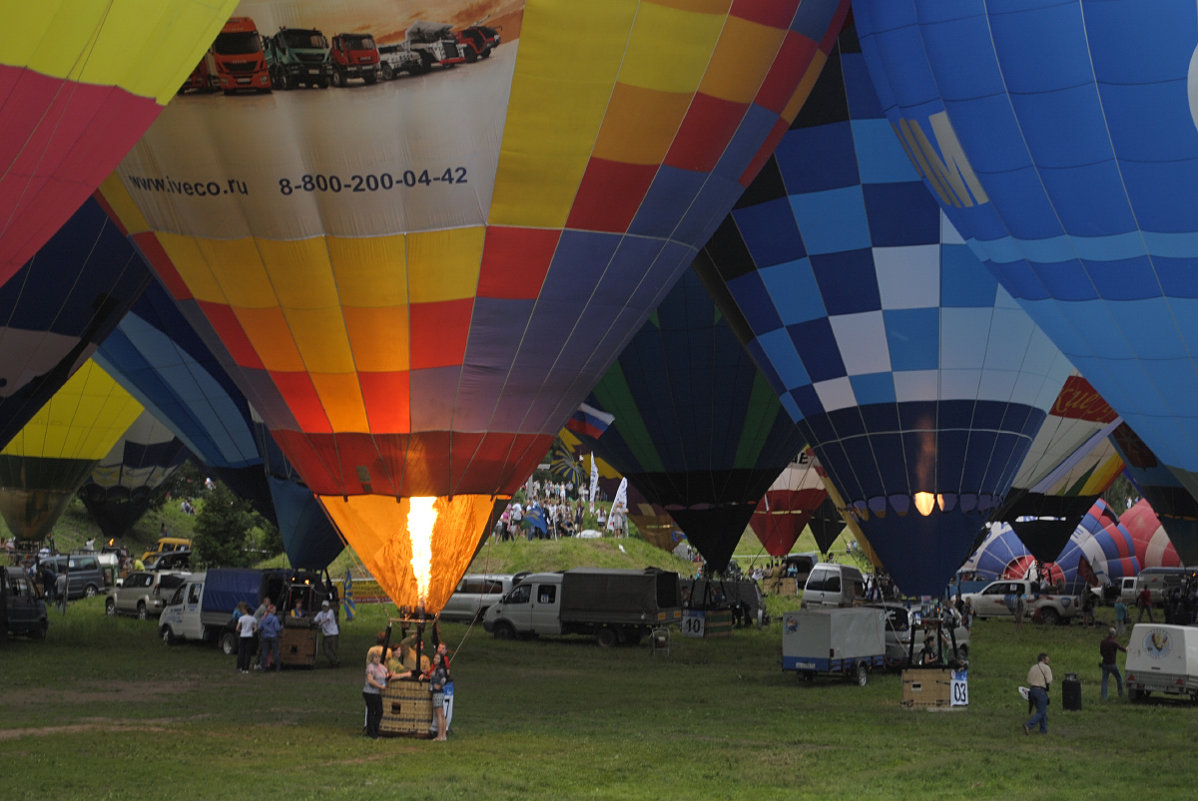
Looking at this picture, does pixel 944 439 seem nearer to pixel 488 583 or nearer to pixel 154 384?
pixel 488 583

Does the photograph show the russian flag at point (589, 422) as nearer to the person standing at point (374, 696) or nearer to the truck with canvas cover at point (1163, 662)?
the truck with canvas cover at point (1163, 662)

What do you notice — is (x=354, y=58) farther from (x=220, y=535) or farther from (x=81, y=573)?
(x=220, y=535)

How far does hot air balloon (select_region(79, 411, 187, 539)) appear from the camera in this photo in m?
38.8

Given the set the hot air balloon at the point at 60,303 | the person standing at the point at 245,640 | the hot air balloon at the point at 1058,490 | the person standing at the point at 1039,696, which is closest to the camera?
the person standing at the point at 1039,696

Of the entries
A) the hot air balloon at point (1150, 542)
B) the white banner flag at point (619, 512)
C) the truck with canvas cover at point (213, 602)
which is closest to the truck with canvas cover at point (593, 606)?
the truck with canvas cover at point (213, 602)

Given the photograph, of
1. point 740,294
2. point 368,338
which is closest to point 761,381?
point 740,294

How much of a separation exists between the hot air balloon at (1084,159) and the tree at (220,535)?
28.2 meters

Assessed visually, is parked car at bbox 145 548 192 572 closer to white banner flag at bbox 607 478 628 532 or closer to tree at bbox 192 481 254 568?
tree at bbox 192 481 254 568

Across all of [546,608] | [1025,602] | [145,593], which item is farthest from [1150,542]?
[145,593]

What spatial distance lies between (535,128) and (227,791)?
19.8 feet

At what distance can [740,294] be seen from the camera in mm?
19906

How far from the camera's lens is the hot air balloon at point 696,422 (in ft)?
82.2

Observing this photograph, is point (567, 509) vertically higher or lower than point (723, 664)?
higher

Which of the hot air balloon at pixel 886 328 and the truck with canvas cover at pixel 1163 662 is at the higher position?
the hot air balloon at pixel 886 328
